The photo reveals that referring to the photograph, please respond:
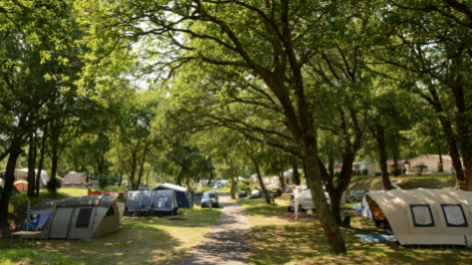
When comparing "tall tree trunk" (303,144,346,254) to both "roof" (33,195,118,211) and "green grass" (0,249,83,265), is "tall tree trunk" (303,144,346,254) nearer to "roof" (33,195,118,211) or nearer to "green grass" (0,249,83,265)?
"green grass" (0,249,83,265)

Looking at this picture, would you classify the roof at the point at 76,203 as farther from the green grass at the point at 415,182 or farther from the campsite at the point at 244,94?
the green grass at the point at 415,182

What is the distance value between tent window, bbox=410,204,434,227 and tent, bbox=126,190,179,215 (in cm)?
1442

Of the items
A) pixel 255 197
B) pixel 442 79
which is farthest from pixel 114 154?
pixel 442 79

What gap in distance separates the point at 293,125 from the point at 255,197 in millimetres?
30663

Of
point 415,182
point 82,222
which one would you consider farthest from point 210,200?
point 415,182

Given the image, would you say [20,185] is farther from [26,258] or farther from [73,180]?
[26,258]

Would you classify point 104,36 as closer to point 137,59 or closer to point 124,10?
point 124,10

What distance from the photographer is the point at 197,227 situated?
50.8 feet

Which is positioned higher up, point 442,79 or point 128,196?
point 442,79

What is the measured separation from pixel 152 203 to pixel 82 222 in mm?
8551

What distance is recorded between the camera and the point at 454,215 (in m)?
11.3

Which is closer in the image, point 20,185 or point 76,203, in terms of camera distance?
point 76,203

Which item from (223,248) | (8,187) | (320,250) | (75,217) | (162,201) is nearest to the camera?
(320,250)

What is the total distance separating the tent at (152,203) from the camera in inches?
821
